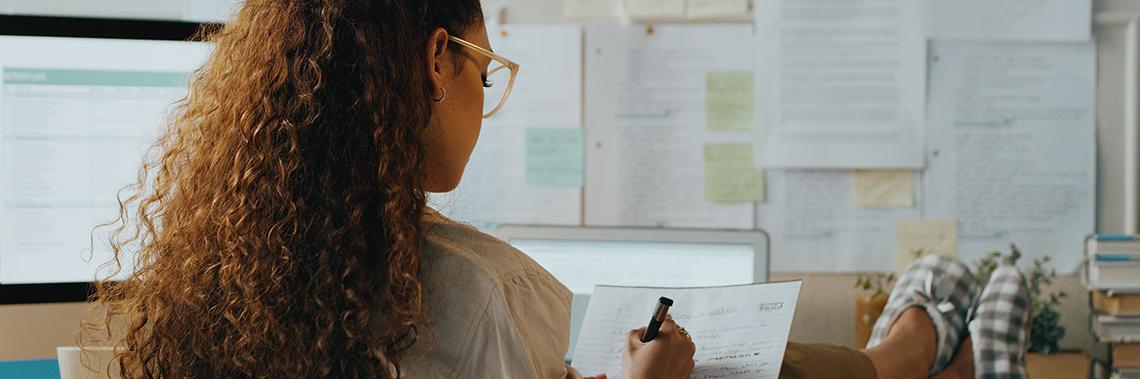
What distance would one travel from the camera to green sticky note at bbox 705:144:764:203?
161 cm

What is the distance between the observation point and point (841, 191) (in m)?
1.60

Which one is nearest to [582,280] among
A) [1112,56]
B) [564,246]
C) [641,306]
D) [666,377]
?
[564,246]

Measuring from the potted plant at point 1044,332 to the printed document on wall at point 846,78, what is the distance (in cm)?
20

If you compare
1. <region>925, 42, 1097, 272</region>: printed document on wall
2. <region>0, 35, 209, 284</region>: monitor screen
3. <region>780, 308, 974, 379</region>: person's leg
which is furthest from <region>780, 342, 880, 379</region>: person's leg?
<region>0, 35, 209, 284</region>: monitor screen

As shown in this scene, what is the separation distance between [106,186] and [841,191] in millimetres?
1102

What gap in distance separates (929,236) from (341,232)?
124 cm

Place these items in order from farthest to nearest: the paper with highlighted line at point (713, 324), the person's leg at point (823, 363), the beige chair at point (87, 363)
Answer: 1. the person's leg at point (823, 363)
2. the paper with highlighted line at point (713, 324)
3. the beige chair at point (87, 363)

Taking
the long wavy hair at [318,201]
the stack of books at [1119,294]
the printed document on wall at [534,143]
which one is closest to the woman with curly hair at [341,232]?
the long wavy hair at [318,201]

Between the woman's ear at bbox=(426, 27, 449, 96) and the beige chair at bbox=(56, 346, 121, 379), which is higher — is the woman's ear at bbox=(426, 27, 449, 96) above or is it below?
above

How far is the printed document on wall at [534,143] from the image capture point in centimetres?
162

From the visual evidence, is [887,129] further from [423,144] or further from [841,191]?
[423,144]

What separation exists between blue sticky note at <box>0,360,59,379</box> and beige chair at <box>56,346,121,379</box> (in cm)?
42

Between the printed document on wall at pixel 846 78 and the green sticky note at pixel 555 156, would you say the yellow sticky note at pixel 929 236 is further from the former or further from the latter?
the green sticky note at pixel 555 156

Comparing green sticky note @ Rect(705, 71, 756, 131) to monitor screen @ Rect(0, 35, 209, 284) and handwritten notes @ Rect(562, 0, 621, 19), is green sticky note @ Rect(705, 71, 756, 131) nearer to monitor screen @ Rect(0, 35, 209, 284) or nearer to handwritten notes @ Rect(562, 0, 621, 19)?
handwritten notes @ Rect(562, 0, 621, 19)
